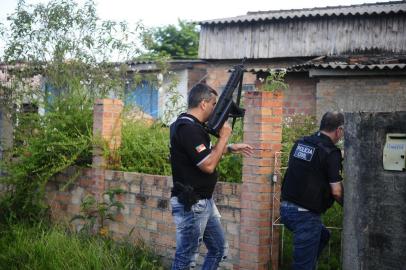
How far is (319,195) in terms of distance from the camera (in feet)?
14.4

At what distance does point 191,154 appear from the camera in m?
4.25

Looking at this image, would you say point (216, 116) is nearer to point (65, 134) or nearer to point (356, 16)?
point (65, 134)

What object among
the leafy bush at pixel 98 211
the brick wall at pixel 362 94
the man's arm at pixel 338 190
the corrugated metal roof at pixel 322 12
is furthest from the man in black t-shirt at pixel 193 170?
the corrugated metal roof at pixel 322 12

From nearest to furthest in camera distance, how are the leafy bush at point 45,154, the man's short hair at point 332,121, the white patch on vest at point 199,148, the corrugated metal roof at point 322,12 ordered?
the white patch on vest at point 199,148, the man's short hair at point 332,121, the leafy bush at point 45,154, the corrugated metal roof at point 322,12

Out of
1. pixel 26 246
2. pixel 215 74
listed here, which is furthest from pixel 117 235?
pixel 215 74

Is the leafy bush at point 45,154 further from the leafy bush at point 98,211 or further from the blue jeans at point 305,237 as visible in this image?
the blue jeans at point 305,237

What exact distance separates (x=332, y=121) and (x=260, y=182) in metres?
1.03

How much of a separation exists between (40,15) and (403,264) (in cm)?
803

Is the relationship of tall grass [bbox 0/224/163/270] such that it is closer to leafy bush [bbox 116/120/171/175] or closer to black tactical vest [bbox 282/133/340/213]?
leafy bush [bbox 116/120/171/175]

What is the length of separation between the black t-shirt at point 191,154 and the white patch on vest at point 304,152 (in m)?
0.72

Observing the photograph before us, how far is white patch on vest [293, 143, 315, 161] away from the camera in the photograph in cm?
439

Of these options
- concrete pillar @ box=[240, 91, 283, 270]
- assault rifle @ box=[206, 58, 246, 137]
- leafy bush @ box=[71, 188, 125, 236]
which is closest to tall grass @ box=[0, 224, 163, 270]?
leafy bush @ box=[71, 188, 125, 236]

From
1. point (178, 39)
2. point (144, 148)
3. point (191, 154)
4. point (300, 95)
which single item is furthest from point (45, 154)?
point (178, 39)

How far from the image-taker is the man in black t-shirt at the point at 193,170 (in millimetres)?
4258
